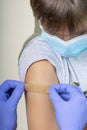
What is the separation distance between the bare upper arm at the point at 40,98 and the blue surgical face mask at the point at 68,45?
8cm

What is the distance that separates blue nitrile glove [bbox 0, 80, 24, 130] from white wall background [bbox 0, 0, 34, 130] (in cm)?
58

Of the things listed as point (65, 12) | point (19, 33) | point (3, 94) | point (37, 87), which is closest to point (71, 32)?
point (65, 12)

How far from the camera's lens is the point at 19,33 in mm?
1701

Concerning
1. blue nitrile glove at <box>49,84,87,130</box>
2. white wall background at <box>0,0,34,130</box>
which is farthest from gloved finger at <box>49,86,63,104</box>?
white wall background at <box>0,0,34,130</box>

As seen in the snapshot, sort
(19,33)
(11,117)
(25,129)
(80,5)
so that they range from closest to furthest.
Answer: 1. (80,5)
2. (11,117)
3. (19,33)
4. (25,129)

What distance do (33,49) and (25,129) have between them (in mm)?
845

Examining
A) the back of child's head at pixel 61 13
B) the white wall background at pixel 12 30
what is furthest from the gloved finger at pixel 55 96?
the white wall background at pixel 12 30

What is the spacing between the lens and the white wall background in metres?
1.65

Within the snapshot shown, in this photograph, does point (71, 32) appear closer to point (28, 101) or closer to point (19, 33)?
point (28, 101)

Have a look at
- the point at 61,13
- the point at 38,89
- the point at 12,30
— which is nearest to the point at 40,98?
the point at 38,89

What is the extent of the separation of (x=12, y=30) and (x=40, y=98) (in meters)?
0.64

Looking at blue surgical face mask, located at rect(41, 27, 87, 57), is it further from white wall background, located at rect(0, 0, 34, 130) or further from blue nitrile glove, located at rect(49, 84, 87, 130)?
white wall background, located at rect(0, 0, 34, 130)

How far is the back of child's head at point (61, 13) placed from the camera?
105cm

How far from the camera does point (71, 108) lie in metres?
1.08
